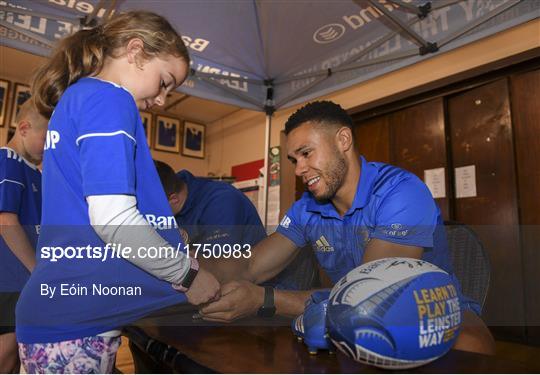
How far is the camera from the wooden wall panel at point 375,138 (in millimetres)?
3191

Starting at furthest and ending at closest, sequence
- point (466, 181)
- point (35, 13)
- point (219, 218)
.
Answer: point (466, 181) → point (35, 13) → point (219, 218)

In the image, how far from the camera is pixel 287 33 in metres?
2.44

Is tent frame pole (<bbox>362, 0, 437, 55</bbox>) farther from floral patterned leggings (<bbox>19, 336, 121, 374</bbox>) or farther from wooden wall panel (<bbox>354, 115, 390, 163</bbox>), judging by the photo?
floral patterned leggings (<bbox>19, 336, 121, 374</bbox>)

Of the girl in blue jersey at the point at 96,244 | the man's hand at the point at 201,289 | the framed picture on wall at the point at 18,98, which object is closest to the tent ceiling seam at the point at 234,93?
the girl in blue jersey at the point at 96,244

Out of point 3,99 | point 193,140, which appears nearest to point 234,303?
point 3,99

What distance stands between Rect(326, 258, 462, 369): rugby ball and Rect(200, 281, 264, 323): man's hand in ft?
1.22

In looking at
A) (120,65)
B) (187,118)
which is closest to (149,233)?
(120,65)

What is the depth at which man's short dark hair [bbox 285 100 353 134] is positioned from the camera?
141cm

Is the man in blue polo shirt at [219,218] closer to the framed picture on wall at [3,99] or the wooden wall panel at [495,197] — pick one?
the wooden wall panel at [495,197]

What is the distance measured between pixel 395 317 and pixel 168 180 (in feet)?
3.78

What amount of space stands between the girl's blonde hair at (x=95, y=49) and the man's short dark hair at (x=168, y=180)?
2.16ft

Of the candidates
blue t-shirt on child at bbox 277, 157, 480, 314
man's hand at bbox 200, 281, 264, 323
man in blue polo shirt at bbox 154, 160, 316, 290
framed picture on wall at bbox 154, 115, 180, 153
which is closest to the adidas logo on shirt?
blue t-shirt on child at bbox 277, 157, 480, 314

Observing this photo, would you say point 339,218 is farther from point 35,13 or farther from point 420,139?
point 420,139

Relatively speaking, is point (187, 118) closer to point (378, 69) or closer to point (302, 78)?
point (302, 78)
